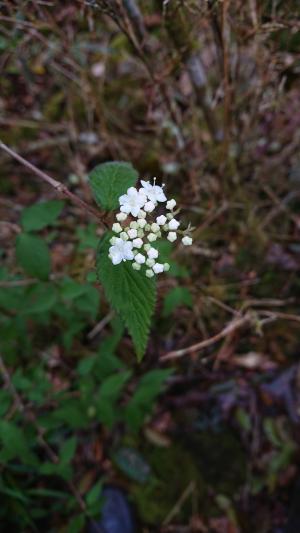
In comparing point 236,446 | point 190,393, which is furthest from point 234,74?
point 236,446

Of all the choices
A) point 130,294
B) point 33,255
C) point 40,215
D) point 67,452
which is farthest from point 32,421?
point 130,294

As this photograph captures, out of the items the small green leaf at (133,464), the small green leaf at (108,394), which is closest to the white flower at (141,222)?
the small green leaf at (108,394)

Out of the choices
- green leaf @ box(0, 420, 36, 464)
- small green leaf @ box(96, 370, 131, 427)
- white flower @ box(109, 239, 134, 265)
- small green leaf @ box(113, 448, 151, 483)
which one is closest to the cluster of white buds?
white flower @ box(109, 239, 134, 265)

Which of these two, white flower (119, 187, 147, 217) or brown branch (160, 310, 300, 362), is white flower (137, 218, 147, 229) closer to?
white flower (119, 187, 147, 217)

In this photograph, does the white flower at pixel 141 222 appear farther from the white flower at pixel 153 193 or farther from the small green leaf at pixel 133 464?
the small green leaf at pixel 133 464

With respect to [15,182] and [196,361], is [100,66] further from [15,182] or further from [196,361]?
[196,361]

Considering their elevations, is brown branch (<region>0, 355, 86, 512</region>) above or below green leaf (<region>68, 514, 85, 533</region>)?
above
